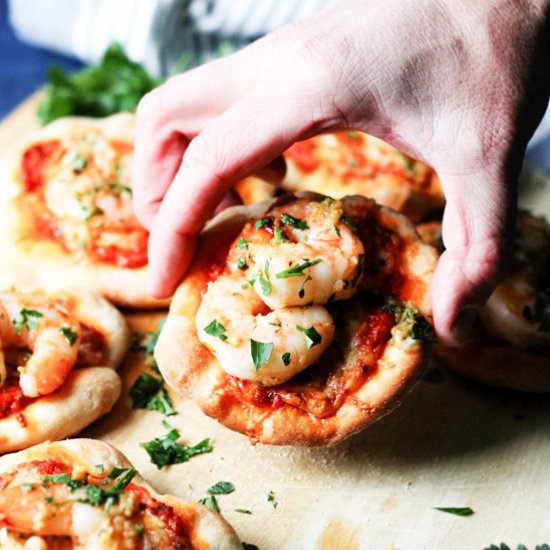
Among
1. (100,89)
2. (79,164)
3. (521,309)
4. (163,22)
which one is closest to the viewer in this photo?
(521,309)

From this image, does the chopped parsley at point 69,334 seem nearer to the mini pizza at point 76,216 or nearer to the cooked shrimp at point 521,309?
the mini pizza at point 76,216

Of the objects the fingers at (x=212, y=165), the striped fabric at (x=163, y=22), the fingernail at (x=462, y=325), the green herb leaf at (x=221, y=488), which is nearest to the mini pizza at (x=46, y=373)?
Answer: the fingers at (x=212, y=165)

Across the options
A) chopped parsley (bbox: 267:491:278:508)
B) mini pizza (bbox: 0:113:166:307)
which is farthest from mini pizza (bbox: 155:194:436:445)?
mini pizza (bbox: 0:113:166:307)

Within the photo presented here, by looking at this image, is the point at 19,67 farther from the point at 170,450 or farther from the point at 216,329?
the point at 216,329

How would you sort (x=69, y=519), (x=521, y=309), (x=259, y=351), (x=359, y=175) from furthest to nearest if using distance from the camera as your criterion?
(x=359, y=175) < (x=521, y=309) < (x=259, y=351) < (x=69, y=519)

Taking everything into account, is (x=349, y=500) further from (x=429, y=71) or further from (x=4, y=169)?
(x=4, y=169)

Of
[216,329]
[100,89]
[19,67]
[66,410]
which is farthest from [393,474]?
[19,67]
